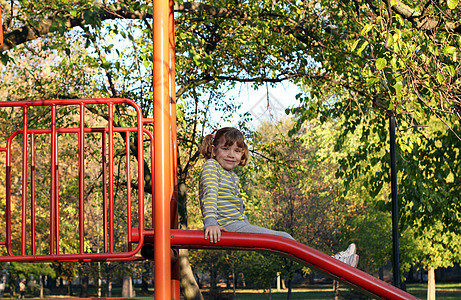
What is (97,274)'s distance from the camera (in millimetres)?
22844

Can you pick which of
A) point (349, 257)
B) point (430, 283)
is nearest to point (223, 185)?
point (349, 257)

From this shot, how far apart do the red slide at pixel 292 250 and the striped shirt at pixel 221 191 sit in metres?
0.23

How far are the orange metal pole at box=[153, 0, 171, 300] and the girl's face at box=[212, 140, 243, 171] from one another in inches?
20.1

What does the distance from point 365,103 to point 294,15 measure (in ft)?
6.73

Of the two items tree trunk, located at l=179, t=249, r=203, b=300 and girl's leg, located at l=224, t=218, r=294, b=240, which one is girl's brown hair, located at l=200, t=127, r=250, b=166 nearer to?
girl's leg, located at l=224, t=218, r=294, b=240

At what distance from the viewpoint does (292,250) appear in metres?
3.76

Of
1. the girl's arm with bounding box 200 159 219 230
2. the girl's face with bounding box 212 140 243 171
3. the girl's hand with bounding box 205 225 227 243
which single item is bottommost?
the girl's hand with bounding box 205 225 227 243

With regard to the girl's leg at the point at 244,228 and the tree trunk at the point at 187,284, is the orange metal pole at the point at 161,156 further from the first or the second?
the tree trunk at the point at 187,284

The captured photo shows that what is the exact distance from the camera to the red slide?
3.66 m

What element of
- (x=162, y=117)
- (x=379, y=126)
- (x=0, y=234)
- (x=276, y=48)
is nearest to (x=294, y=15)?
(x=276, y=48)

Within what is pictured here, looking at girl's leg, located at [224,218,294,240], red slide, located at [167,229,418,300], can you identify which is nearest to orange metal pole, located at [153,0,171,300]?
red slide, located at [167,229,418,300]

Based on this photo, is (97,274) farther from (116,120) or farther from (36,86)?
(116,120)

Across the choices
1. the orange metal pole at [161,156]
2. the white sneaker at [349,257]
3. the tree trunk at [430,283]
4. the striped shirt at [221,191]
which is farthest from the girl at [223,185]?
the tree trunk at [430,283]

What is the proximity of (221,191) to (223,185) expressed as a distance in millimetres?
55
